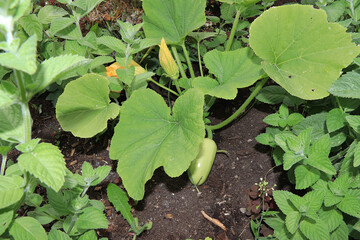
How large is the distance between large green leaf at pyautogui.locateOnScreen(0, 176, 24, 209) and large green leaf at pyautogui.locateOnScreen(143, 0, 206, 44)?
1073 millimetres

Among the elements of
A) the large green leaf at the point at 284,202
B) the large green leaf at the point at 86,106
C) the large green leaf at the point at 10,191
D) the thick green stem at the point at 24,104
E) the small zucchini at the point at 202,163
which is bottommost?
the small zucchini at the point at 202,163

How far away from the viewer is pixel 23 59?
0.73 m

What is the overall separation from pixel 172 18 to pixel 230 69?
44cm

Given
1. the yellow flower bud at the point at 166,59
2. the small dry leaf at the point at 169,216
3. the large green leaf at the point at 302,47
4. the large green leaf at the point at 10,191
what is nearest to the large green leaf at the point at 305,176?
the large green leaf at the point at 302,47

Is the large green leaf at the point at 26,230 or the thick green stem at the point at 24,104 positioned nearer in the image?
the thick green stem at the point at 24,104

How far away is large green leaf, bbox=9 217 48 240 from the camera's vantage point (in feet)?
3.35

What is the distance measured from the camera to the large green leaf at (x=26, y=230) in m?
1.02

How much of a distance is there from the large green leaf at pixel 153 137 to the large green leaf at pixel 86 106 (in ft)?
0.28

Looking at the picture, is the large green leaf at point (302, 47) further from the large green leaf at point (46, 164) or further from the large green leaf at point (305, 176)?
the large green leaf at point (46, 164)

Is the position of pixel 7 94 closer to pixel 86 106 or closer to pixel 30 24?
pixel 86 106

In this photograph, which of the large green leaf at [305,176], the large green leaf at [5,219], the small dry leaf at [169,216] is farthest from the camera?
the small dry leaf at [169,216]

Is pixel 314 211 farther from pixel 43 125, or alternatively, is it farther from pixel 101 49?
pixel 43 125

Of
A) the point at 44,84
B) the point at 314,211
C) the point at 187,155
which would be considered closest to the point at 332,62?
the point at 314,211

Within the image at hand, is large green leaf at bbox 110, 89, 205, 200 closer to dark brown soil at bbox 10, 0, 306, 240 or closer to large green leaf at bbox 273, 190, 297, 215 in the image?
dark brown soil at bbox 10, 0, 306, 240
